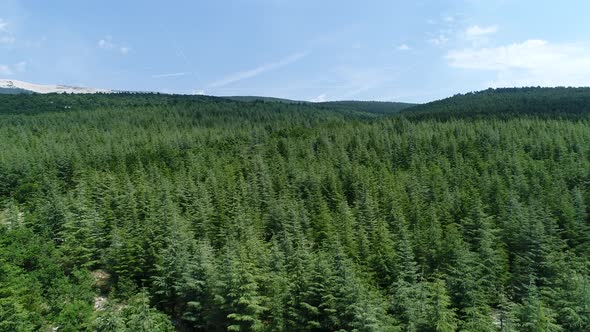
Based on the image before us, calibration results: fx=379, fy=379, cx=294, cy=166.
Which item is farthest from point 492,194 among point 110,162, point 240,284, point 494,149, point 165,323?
point 110,162

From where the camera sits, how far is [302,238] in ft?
126

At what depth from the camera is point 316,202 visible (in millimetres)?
55938

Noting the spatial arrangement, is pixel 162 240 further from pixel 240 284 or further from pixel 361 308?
pixel 361 308

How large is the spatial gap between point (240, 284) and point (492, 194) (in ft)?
156

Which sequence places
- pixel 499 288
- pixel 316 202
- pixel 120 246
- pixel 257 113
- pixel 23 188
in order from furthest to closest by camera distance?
pixel 257 113 → pixel 23 188 → pixel 316 202 → pixel 120 246 → pixel 499 288

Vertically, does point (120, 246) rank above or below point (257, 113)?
below

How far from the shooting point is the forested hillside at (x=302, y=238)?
78.8 ft

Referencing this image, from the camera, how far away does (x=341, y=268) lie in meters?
25.6

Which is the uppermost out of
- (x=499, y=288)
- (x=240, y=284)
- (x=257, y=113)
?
(x=257, y=113)

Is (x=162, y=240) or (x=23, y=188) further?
(x=23, y=188)

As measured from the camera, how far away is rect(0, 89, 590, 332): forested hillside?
24.0 metres

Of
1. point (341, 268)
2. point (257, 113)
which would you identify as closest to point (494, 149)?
point (341, 268)

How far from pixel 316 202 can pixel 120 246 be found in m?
27.9

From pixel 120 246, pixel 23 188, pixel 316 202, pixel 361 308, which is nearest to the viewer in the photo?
pixel 361 308
